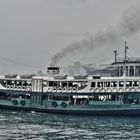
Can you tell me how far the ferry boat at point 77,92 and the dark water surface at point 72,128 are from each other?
288 centimetres

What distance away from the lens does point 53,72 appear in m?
58.4

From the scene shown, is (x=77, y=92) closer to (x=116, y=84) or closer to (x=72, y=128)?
(x=116, y=84)

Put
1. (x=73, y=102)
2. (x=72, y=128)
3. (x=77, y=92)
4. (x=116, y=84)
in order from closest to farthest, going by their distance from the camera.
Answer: (x=72, y=128) → (x=116, y=84) → (x=77, y=92) → (x=73, y=102)

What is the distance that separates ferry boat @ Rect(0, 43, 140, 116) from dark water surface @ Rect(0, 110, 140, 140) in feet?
9.46

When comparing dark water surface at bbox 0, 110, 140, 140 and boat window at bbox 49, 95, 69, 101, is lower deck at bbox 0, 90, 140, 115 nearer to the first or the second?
boat window at bbox 49, 95, 69, 101

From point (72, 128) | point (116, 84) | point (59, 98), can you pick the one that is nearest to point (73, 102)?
point (59, 98)

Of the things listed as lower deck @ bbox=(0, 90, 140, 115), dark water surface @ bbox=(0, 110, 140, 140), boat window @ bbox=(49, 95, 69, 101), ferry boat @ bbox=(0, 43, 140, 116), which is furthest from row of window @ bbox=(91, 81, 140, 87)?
dark water surface @ bbox=(0, 110, 140, 140)

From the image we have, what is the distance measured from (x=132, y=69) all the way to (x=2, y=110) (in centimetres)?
1792

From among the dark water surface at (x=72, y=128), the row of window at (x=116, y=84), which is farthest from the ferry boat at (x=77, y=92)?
the dark water surface at (x=72, y=128)

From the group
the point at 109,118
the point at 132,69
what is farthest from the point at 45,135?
the point at 132,69

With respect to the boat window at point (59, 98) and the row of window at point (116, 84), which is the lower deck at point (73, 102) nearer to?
the boat window at point (59, 98)

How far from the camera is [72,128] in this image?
127ft

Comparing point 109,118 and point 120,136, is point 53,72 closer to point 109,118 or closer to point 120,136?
point 109,118

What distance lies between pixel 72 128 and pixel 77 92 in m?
14.3
